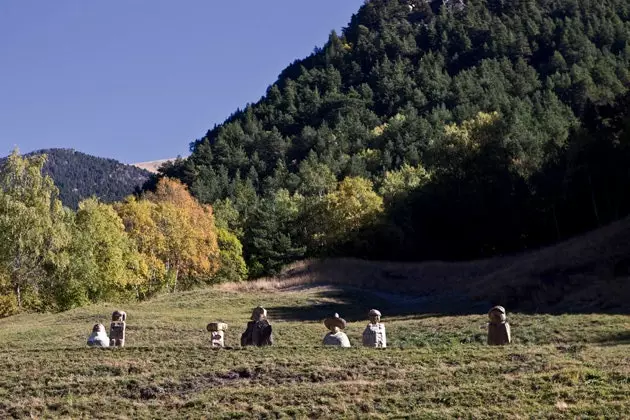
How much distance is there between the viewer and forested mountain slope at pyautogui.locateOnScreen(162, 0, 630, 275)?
68.1m

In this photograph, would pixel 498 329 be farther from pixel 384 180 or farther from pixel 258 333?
pixel 384 180

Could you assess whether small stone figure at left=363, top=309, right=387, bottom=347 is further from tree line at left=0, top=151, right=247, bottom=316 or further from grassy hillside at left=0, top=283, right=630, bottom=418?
tree line at left=0, top=151, right=247, bottom=316

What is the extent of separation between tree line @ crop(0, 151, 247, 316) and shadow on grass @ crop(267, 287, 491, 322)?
1661 cm

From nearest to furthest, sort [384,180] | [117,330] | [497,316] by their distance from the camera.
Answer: [497,316]
[117,330]
[384,180]

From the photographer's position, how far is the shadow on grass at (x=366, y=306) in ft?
145

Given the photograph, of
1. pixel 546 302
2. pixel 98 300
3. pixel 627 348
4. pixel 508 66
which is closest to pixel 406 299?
pixel 546 302

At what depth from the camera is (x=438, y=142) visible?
258ft

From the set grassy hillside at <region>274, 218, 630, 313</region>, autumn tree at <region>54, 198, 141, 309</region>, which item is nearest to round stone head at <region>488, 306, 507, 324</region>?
grassy hillside at <region>274, 218, 630, 313</region>

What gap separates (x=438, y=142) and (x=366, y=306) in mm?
31966

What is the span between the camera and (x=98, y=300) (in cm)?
6275

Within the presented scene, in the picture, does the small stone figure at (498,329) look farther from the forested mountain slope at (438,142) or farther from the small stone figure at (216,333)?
the forested mountain slope at (438,142)

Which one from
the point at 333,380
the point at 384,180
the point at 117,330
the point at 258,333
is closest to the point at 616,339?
the point at 258,333

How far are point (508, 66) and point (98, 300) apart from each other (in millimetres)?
102792

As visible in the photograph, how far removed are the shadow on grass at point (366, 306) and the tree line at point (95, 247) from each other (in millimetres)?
16614
